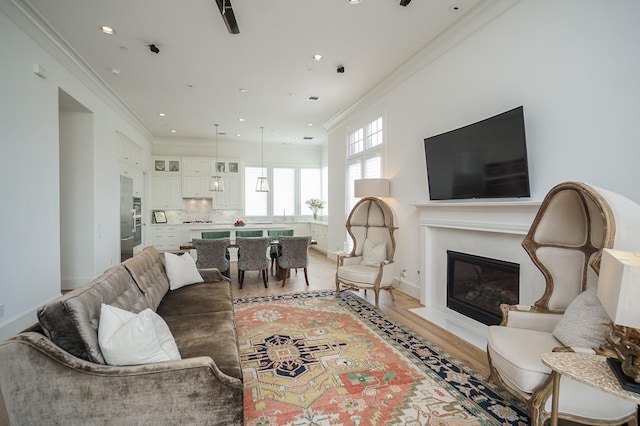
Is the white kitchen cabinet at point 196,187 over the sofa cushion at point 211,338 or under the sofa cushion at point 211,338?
over

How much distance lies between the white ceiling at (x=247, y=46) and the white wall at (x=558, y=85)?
554mm

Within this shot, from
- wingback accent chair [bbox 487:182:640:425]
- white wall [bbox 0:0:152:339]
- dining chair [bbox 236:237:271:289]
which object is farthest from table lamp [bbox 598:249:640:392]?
white wall [bbox 0:0:152:339]

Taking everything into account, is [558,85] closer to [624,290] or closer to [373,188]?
[624,290]

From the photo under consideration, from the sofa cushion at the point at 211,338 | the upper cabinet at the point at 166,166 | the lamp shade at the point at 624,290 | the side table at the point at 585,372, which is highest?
the upper cabinet at the point at 166,166

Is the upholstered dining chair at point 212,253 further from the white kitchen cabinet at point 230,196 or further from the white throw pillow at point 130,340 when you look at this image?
the white kitchen cabinet at point 230,196

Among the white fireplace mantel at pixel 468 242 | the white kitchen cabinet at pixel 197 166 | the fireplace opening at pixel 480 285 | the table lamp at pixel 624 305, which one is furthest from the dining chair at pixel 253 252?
the white kitchen cabinet at pixel 197 166

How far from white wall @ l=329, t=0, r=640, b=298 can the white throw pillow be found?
2.95 m

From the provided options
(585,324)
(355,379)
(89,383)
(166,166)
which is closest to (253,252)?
(355,379)

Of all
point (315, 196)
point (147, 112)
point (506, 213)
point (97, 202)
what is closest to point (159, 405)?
point (506, 213)

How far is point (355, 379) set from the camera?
2.29 metres

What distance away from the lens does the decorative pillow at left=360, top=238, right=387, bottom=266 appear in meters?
4.43

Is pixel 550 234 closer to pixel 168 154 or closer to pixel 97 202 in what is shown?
pixel 97 202

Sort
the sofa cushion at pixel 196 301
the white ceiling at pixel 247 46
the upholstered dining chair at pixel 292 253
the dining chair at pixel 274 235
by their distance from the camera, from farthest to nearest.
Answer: the dining chair at pixel 274 235 < the upholstered dining chair at pixel 292 253 < the white ceiling at pixel 247 46 < the sofa cushion at pixel 196 301

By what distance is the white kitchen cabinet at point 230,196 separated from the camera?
894 centimetres
